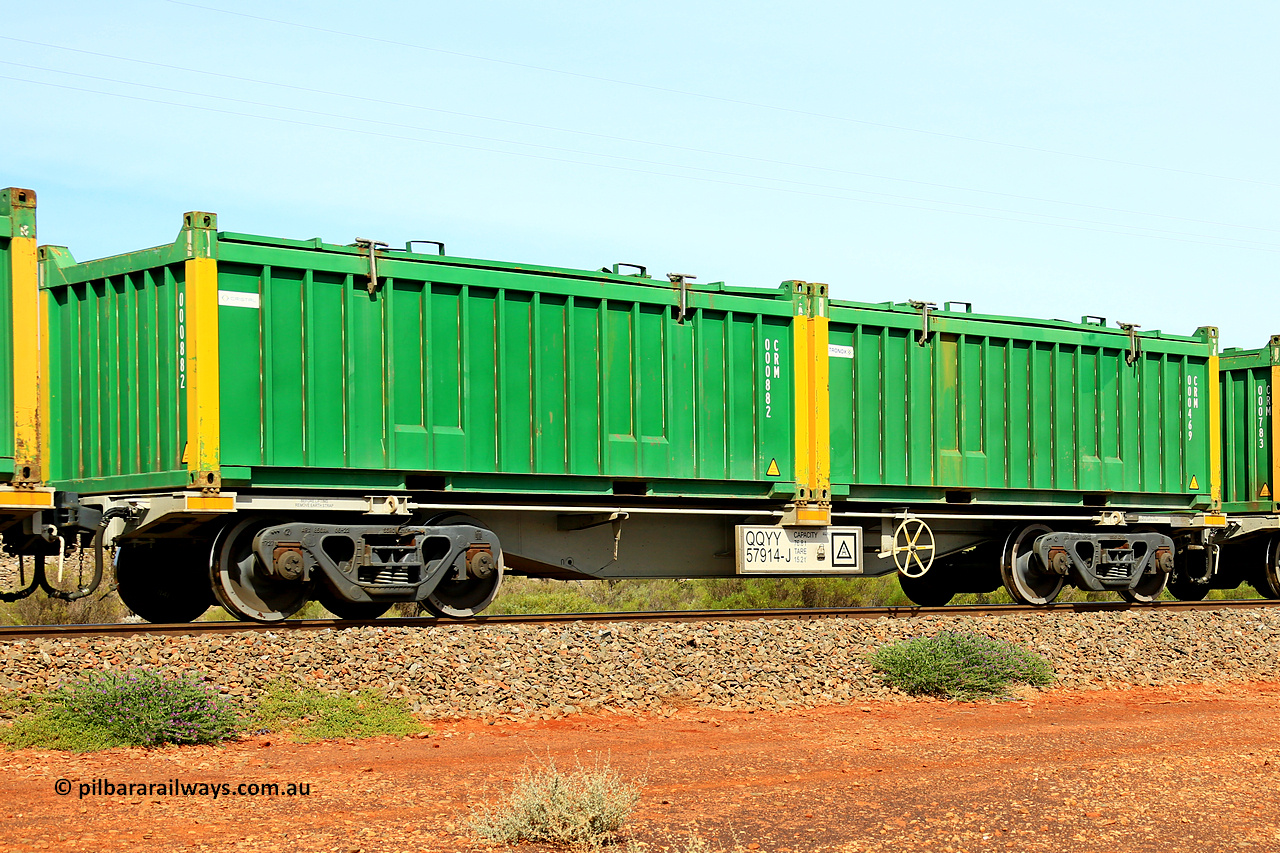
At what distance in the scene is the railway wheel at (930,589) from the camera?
18172 mm

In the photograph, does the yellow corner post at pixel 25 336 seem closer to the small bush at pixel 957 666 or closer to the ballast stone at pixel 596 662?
the ballast stone at pixel 596 662

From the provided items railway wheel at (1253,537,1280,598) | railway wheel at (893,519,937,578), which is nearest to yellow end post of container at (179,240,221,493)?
railway wheel at (893,519,937,578)

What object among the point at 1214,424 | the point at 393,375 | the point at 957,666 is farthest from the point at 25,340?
the point at 1214,424

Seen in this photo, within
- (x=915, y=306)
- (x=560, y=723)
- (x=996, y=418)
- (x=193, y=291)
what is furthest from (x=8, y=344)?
(x=996, y=418)

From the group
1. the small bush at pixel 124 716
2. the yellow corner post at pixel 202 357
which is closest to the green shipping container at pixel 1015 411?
the yellow corner post at pixel 202 357

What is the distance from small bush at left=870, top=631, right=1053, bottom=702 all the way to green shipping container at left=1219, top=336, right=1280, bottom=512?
29.9ft

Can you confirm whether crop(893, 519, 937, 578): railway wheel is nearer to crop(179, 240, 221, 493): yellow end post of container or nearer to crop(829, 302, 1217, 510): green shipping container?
crop(829, 302, 1217, 510): green shipping container

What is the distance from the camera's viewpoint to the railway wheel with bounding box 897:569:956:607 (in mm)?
18172

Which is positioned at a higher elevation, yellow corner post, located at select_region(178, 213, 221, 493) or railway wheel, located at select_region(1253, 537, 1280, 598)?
yellow corner post, located at select_region(178, 213, 221, 493)

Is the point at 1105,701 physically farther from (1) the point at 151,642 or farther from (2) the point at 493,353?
(1) the point at 151,642

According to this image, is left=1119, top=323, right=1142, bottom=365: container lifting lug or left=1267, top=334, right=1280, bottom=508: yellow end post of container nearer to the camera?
left=1119, top=323, right=1142, bottom=365: container lifting lug

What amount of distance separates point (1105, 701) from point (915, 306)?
6.06m

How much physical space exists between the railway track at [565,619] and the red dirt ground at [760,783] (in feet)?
9.73

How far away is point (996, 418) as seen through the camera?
16.3 metres
